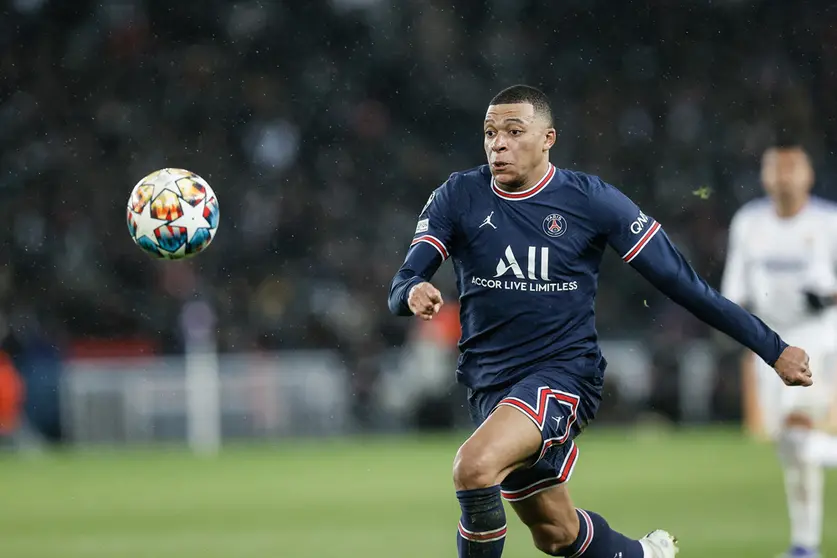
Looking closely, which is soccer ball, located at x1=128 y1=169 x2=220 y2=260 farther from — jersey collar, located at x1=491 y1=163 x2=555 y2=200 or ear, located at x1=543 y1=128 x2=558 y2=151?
ear, located at x1=543 y1=128 x2=558 y2=151

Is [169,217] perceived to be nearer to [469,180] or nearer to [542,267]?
[469,180]

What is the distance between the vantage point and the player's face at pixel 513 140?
5.22 meters

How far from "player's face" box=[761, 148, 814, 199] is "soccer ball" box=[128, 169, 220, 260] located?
142 inches

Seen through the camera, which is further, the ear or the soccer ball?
the soccer ball

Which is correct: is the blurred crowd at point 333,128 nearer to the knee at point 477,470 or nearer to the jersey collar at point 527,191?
the jersey collar at point 527,191

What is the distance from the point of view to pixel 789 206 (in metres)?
8.06

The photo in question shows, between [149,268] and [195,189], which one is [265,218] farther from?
[195,189]

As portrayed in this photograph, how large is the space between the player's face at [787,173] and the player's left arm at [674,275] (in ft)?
9.51

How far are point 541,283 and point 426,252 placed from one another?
1.53 feet

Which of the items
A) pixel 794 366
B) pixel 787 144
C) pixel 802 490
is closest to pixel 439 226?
pixel 794 366

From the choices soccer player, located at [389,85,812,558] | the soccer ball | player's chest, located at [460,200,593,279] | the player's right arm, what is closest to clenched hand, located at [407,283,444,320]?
the player's right arm

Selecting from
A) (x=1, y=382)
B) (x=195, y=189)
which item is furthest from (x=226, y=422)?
(x=195, y=189)

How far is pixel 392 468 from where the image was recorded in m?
13.4

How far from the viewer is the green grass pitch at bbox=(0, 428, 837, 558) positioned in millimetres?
8289
